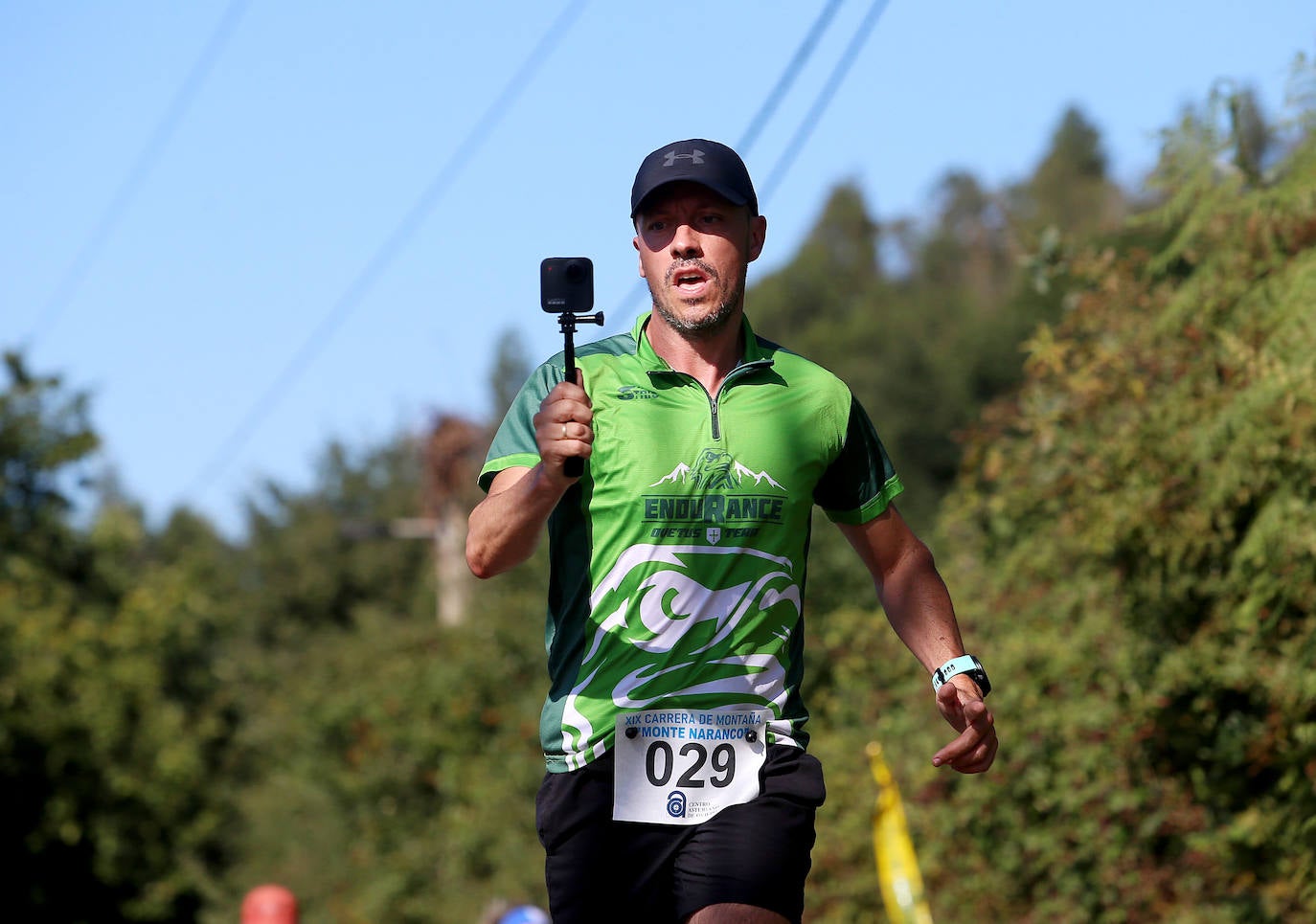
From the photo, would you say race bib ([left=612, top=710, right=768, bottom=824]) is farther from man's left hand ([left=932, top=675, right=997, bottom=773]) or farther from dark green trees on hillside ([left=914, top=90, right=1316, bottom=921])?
dark green trees on hillside ([left=914, top=90, right=1316, bottom=921])

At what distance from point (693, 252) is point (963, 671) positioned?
1217 mm

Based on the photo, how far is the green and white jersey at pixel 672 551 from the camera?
3824 mm

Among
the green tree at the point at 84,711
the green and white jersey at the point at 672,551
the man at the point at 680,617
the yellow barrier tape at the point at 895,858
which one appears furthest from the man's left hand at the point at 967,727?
the green tree at the point at 84,711

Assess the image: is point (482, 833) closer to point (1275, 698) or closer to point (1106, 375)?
point (1106, 375)

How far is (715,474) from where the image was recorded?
3857 millimetres

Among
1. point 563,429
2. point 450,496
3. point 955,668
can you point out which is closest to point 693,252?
point 563,429

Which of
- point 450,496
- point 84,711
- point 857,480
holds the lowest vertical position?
point 857,480

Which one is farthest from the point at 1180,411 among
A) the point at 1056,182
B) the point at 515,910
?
the point at 1056,182

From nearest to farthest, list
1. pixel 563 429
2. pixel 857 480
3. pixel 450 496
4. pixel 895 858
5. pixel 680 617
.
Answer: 1. pixel 563 429
2. pixel 680 617
3. pixel 857 480
4. pixel 895 858
5. pixel 450 496

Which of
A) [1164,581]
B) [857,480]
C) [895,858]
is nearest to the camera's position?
[857,480]

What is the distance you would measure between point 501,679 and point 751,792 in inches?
930

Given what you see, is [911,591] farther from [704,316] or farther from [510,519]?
[510,519]

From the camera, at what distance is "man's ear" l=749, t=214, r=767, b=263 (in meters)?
4.12

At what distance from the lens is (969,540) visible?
14180 mm
